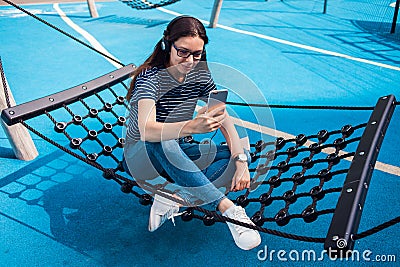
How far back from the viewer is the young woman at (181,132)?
1.94 metres

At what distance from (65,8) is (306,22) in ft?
12.7

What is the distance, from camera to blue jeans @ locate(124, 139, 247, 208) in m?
2.05

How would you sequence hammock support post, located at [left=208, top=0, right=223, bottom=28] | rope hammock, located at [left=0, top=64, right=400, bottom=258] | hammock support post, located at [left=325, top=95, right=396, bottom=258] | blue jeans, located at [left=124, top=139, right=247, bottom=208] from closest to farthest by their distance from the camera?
1. hammock support post, located at [left=325, top=95, right=396, bottom=258]
2. rope hammock, located at [left=0, top=64, right=400, bottom=258]
3. blue jeans, located at [left=124, top=139, right=247, bottom=208]
4. hammock support post, located at [left=208, top=0, right=223, bottom=28]

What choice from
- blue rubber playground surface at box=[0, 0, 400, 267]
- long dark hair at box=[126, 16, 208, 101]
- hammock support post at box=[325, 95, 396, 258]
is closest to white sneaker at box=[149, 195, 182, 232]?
blue rubber playground surface at box=[0, 0, 400, 267]

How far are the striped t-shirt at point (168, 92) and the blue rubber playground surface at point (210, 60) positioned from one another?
1.89ft

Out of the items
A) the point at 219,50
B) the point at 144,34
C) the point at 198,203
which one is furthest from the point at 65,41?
the point at 198,203

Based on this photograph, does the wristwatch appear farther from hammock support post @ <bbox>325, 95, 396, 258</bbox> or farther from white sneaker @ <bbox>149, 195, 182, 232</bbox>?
hammock support post @ <bbox>325, 95, 396, 258</bbox>

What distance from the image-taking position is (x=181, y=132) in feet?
6.11

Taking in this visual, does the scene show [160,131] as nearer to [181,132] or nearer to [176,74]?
[181,132]

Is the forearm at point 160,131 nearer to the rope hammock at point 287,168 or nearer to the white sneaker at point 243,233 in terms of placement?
the rope hammock at point 287,168

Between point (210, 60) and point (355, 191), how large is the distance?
12.1ft

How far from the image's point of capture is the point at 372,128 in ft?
6.96

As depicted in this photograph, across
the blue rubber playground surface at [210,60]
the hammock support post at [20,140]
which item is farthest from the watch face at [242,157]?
the hammock support post at [20,140]

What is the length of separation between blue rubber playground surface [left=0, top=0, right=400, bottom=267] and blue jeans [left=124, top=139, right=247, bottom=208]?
0.33 meters
